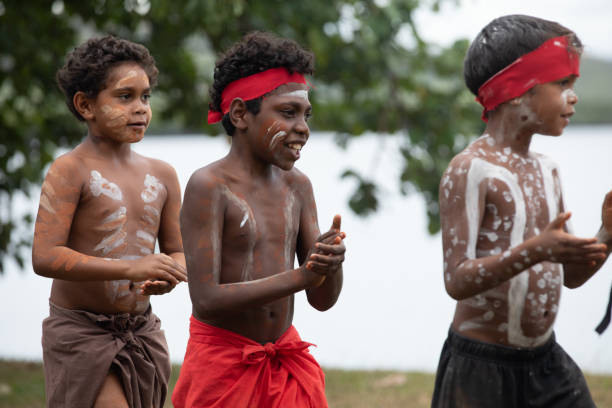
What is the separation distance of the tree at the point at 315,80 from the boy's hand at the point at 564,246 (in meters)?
3.75

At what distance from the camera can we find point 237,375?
302 centimetres

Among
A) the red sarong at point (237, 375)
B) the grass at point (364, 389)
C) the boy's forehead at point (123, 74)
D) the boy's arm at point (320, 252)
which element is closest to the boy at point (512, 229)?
the boy's arm at point (320, 252)

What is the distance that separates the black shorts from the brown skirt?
129 cm

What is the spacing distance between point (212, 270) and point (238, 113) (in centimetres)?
61

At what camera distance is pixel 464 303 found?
308 cm

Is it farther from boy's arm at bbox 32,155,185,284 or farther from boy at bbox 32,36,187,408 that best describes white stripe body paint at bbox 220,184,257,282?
boy at bbox 32,36,187,408

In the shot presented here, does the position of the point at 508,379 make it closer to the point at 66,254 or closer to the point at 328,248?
the point at 328,248

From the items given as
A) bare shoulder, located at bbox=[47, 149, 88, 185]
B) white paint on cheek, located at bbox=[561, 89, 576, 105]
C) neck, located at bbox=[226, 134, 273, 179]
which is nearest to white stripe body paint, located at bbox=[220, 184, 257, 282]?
neck, located at bbox=[226, 134, 273, 179]

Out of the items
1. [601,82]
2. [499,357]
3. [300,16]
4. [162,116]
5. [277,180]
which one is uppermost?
[601,82]

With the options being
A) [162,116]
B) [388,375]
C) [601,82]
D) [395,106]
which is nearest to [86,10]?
[162,116]

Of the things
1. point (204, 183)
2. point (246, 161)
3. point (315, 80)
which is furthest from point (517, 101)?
point (315, 80)

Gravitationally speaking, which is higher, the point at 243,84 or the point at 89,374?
the point at 243,84

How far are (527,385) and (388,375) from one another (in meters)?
3.66

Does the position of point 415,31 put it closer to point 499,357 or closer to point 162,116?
point 162,116
